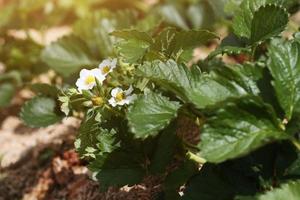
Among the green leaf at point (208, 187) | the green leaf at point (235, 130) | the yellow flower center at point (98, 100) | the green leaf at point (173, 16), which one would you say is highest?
the green leaf at point (173, 16)

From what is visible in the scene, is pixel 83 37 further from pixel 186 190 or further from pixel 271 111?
pixel 271 111

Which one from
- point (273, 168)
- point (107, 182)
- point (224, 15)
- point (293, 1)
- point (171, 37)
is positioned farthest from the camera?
point (224, 15)

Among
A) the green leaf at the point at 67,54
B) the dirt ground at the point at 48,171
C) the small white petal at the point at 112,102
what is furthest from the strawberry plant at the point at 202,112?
the green leaf at the point at 67,54

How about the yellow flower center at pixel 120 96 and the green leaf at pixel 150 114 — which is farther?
the yellow flower center at pixel 120 96

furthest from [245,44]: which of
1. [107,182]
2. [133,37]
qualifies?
[107,182]

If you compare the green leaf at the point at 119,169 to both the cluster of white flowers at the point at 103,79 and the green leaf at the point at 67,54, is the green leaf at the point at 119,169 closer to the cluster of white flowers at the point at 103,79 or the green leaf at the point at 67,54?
the cluster of white flowers at the point at 103,79

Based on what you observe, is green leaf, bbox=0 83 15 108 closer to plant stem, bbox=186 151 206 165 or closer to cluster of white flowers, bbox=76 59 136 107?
cluster of white flowers, bbox=76 59 136 107
